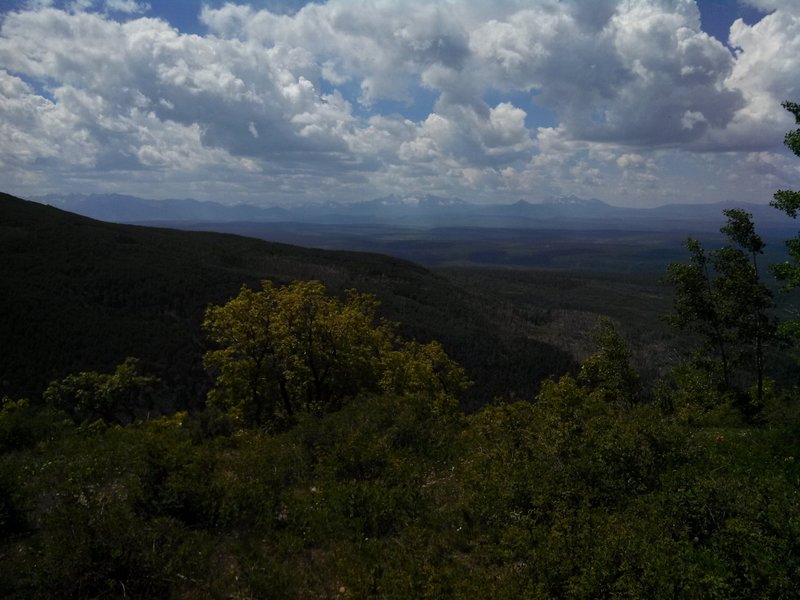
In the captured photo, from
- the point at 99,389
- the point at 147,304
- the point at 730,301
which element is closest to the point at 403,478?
the point at 730,301

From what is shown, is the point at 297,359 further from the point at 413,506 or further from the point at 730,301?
the point at 730,301

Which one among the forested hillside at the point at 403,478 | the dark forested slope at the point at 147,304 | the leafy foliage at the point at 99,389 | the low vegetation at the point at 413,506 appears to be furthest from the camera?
the dark forested slope at the point at 147,304

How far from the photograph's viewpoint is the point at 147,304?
415 ft

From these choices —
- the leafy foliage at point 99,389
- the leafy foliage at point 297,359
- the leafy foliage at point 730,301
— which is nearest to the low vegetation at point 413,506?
the leafy foliage at point 297,359

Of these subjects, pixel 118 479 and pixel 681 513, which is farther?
pixel 118 479

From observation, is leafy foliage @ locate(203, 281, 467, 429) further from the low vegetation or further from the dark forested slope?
the dark forested slope

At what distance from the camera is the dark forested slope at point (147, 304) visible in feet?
305

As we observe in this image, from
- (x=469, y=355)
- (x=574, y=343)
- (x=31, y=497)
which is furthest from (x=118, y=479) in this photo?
(x=574, y=343)

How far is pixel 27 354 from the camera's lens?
87.2 m

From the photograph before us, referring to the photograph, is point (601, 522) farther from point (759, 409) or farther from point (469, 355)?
point (469, 355)

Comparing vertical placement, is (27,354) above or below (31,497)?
below

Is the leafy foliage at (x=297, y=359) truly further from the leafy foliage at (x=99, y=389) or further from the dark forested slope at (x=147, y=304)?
the dark forested slope at (x=147, y=304)

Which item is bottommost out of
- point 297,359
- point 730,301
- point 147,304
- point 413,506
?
point 147,304

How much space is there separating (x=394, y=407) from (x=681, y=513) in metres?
8.54
